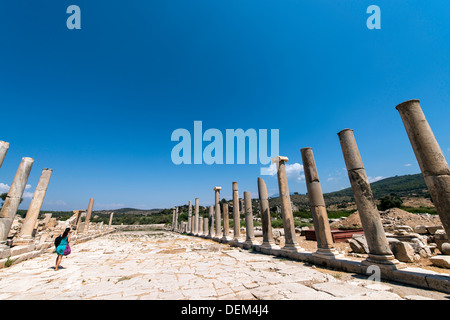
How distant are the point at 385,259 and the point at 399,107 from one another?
3822 millimetres

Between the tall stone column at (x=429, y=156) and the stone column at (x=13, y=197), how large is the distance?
13937 mm

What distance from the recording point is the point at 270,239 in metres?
9.52

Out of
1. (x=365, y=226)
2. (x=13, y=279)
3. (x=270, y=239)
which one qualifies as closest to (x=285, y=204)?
(x=270, y=239)

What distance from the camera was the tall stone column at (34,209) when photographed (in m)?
9.67

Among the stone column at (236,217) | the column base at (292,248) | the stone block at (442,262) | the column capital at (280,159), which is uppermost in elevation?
the column capital at (280,159)

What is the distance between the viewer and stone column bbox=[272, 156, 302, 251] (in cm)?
810

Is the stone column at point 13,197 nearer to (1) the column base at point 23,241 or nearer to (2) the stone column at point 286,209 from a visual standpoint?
(1) the column base at point 23,241

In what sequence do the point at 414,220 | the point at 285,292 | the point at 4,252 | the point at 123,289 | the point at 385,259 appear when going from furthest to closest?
1. the point at 414,220
2. the point at 4,252
3. the point at 385,259
4. the point at 123,289
5. the point at 285,292

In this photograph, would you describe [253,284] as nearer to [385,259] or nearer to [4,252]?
[385,259]

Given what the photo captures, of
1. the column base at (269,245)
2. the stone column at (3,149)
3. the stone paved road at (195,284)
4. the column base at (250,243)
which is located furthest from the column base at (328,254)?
the stone column at (3,149)

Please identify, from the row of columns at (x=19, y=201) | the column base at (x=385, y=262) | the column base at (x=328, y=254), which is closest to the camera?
the column base at (x=385, y=262)

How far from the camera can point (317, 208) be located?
7148 mm

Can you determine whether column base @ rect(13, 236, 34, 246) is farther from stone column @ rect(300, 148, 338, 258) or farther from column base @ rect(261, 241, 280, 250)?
stone column @ rect(300, 148, 338, 258)

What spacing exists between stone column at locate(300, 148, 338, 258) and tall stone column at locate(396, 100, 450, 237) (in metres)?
3.01
